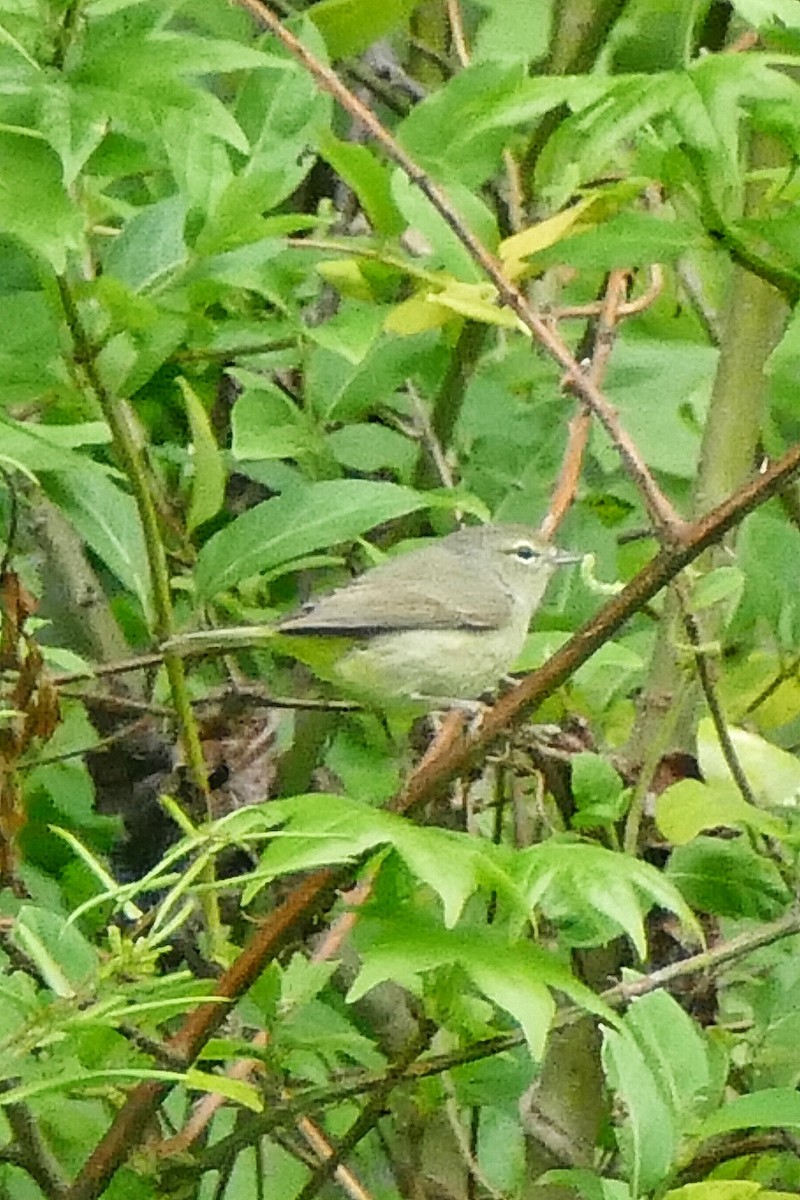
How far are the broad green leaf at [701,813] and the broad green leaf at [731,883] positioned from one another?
33 mm

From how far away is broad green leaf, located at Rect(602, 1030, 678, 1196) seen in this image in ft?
3.24

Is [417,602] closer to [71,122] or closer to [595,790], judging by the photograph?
[595,790]

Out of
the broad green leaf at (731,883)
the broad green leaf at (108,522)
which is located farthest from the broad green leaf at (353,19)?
the broad green leaf at (731,883)

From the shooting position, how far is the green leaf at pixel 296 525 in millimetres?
1157

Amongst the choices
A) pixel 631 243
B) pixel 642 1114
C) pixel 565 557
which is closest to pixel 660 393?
pixel 565 557

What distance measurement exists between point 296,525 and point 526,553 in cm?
48

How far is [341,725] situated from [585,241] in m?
0.70

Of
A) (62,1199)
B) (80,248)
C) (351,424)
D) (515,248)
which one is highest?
(80,248)

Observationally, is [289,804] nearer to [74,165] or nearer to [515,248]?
[74,165]

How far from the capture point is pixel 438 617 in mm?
1948

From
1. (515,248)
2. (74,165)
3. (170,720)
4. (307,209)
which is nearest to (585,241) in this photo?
(515,248)

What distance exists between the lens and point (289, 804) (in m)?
0.89

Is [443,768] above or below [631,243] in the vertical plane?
below

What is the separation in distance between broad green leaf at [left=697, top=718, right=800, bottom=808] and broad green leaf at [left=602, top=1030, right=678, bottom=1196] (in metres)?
0.33
